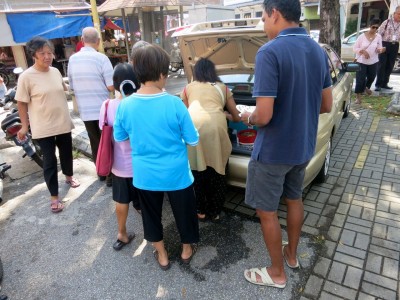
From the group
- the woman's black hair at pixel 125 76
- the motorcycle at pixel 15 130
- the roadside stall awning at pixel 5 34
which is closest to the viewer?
the woman's black hair at pixel 125 76

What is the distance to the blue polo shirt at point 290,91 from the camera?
177 centimetres

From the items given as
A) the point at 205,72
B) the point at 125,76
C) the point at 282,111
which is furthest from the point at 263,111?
the point at 125,76

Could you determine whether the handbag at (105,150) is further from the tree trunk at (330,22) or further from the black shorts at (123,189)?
the tree trunk at (330,22)

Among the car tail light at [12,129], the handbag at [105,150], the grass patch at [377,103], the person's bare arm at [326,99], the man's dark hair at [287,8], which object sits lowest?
the grass patch at [377,103]

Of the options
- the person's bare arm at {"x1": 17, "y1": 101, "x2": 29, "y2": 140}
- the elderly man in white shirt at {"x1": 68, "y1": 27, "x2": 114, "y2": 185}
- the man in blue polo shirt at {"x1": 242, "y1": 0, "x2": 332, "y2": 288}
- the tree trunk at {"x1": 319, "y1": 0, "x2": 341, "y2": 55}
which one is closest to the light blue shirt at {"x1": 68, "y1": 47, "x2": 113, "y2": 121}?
the elderly man in white shirt at {"x1": 68, "y1": 27, "x2": 114, "y2": 185}

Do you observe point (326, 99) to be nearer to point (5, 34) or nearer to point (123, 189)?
point (123, 189)

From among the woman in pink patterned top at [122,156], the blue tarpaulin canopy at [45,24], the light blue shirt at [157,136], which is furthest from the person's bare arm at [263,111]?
the blue tarpaulin canopy at [45,24]

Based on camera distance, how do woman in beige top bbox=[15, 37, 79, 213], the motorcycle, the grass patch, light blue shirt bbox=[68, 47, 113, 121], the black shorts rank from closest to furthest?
the black shorts, woman in beige top bbox=[15, 37, 79, 213], light blue shirt bbox=[68, 47, 113, 121], the motorcycle, the grass patch

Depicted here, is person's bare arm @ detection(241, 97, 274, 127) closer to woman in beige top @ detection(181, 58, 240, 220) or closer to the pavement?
woman in beige top @ detection(181, 58, 240, 220)

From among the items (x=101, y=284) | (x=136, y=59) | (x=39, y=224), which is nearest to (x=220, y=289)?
(x=101, y=284)

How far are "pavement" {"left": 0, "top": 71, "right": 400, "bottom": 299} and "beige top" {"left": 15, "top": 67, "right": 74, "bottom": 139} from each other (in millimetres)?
935

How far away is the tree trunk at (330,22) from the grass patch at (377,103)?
1.41 meters

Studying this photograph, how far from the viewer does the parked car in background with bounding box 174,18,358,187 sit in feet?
10.0

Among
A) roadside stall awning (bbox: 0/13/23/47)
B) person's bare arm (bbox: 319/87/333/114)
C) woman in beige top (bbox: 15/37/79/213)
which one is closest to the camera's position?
person's bare arm (bbox: 319/87/333/114)
